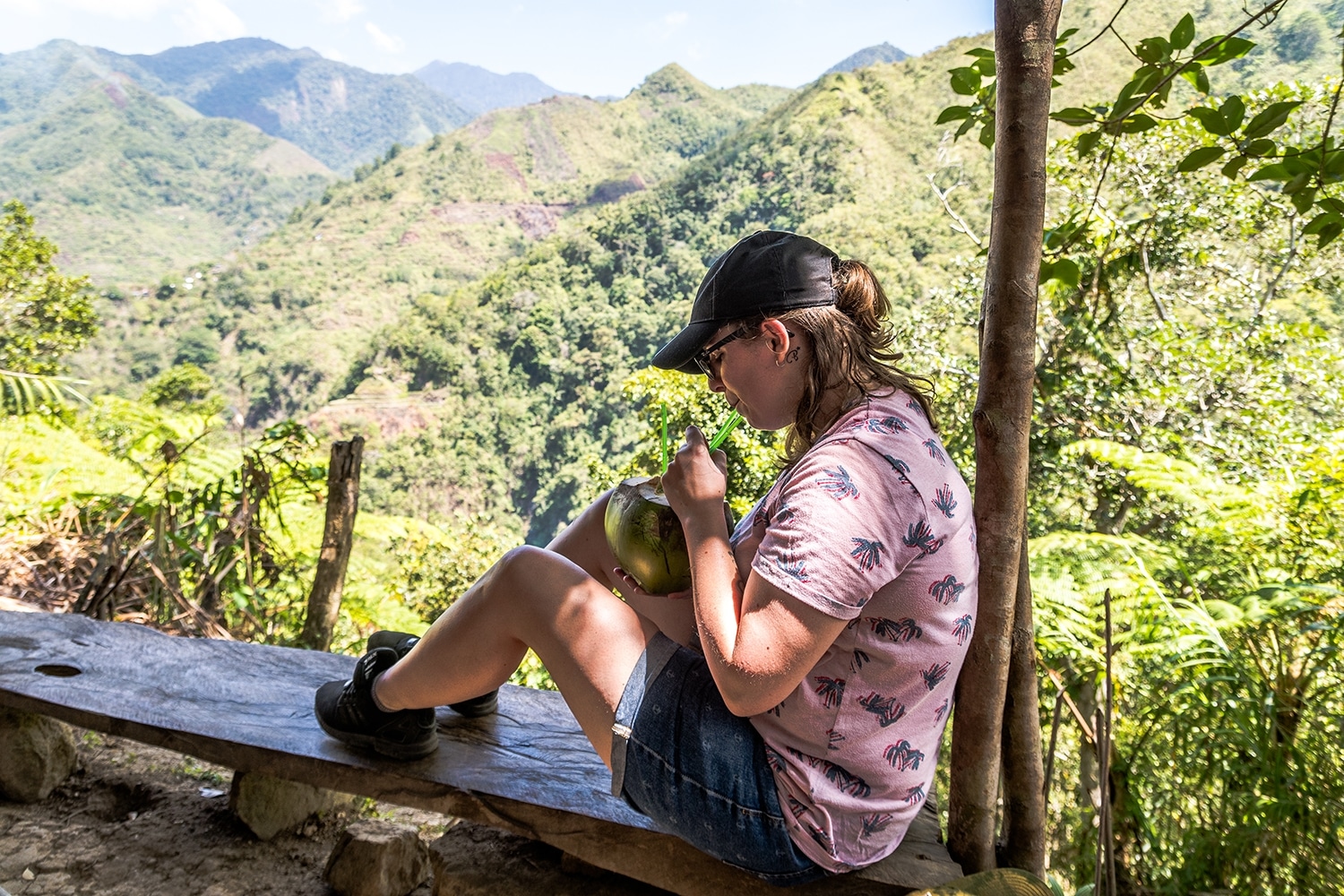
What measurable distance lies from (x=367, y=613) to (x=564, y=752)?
4915 mm

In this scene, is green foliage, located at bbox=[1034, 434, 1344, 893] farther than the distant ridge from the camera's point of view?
No

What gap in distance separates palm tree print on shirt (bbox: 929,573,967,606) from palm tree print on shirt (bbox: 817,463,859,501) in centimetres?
21

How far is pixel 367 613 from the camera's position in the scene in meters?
6.28

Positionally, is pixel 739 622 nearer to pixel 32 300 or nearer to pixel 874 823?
pixel 874 823

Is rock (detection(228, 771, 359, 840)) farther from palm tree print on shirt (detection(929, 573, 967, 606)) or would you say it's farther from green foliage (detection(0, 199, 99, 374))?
green foliage (detection(0, 199, 99, 374))

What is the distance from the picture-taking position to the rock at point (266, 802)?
2.10 meters

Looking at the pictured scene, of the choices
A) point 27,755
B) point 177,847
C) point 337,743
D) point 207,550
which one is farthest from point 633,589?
point 207,550

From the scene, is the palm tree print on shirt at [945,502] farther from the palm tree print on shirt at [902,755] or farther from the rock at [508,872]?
the rock at [508,872]

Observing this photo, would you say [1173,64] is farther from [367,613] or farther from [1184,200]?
[1184,200]

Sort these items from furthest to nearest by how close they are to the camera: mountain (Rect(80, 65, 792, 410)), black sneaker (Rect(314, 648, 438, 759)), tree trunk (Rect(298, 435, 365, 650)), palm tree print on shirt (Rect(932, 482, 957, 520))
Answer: mountain (Rect(80, 65, 792, 410))
tree trunk (Rect(298, 435, 365, 650))
black sneaker (Rect(314, 648, 438, 759))
palm tree print on shirt (Rect(932, 482, 957, 520))

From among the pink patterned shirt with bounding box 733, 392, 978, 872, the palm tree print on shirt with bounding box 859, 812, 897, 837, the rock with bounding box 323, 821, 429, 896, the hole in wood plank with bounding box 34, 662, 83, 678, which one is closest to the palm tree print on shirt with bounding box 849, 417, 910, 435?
the pink patterned shirt with bounding box 733, 392, 978, 872

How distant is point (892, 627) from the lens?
48.4 inches

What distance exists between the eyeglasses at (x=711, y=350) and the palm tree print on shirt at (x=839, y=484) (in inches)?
12.2

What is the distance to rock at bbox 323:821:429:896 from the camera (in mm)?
1920
